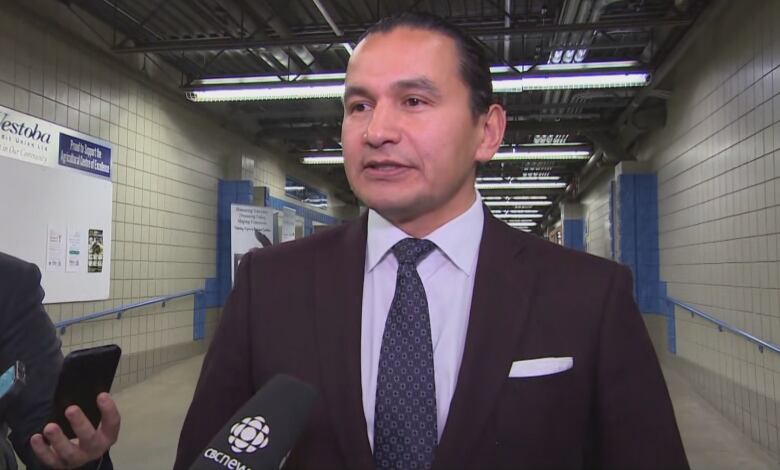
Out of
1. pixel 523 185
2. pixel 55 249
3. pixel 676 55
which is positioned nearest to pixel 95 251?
pixel 55 249

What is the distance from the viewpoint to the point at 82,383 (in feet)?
3.20

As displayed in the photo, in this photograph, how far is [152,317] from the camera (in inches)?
273

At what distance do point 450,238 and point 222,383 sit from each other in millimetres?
494

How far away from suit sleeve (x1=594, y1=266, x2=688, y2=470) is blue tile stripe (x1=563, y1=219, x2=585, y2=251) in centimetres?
1425

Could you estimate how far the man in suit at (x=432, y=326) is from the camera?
3.32 ft

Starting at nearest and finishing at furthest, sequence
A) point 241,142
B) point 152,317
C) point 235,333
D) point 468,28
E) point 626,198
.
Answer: point 235,333 → point 468,28 → point 152,317 → point 626,198 → point 241,142

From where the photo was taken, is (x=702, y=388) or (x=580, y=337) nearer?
(x=580, y=337)

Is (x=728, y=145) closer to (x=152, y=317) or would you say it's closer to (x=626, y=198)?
(x=626, y=198)

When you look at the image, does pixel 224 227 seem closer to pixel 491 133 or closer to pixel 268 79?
pixel 268 79

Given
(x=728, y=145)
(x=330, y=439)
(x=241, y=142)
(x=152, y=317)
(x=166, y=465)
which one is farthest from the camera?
(x=241, y=142)

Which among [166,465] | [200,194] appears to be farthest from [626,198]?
[166,465]

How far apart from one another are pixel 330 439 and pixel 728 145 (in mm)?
5105

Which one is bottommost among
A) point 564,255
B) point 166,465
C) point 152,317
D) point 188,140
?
point 166,465

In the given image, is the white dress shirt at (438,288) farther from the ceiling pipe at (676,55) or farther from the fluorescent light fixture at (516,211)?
the fluorescent light fixture at (516,211)
